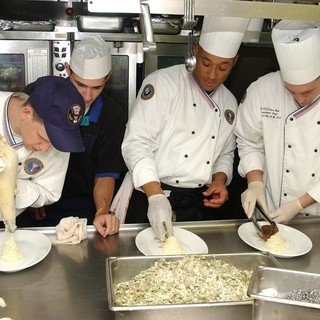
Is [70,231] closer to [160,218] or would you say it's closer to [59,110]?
[160,218]

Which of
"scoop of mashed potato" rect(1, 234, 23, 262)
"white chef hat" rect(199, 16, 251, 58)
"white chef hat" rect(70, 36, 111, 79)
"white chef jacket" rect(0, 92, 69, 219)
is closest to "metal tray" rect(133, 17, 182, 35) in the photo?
"white chef hat" rect(70, 36, 111, 79)

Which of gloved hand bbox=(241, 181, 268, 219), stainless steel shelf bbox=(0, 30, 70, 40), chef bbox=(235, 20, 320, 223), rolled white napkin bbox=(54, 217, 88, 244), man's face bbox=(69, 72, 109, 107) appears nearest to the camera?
rolled white napkin bbox=(54, 217, 88, 244)

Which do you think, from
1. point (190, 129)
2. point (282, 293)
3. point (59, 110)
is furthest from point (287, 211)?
point (59, 110)

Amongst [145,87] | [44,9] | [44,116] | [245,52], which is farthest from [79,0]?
[44,116]

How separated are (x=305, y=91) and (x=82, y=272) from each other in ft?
4.50

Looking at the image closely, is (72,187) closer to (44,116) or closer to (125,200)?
(125,200)

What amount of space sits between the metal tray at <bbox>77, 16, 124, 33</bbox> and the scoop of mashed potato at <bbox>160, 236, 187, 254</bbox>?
2.12m

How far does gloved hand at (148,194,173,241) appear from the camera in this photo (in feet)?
6.48

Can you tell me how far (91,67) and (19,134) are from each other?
0.72 meters

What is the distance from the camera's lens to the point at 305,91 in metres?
2.23

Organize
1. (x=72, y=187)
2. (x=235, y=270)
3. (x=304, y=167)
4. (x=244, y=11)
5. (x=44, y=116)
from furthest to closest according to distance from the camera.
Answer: (x=72, y=187) < (x=304, y=167) < (x=44, y=116) < (x=235, y=270) < (x=244, y=11)

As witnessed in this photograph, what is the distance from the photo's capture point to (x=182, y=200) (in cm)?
255

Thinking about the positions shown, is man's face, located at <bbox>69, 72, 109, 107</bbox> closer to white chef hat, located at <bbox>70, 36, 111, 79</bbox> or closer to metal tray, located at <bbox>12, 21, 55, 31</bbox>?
white chef hat, located at <bbox>70, 36, 111, 79</bbox>

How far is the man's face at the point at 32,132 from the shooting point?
1.88 meters
